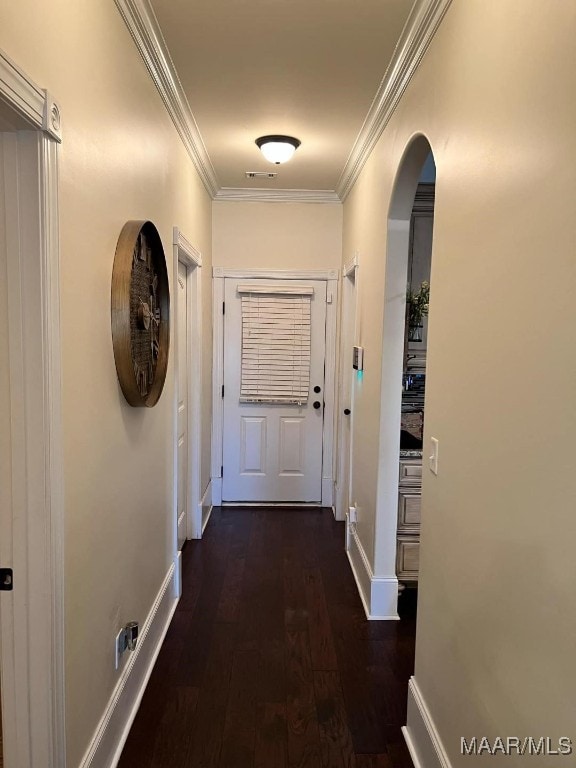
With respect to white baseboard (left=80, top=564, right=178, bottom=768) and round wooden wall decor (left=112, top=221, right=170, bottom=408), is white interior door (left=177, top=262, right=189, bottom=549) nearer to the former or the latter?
white baseboard (left=80, top=564, right=178, bottom=768)

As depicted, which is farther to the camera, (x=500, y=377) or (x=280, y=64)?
(x=280, y=64)

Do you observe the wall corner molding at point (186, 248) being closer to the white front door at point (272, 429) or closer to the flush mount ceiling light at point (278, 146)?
the flush mount ceiling light at point (278, 146)

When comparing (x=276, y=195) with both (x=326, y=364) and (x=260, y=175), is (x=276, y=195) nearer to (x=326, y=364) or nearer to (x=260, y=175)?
(x=260, y=175)

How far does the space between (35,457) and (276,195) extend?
11.6 feet

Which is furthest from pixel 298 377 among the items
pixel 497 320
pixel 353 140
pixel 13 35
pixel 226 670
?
pixel 13 35

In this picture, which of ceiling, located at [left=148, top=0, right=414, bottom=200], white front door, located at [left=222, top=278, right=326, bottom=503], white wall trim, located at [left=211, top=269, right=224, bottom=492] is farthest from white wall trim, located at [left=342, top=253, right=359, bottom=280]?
white wall trim, located at [left=211, top=269, right=224, bottom=492]

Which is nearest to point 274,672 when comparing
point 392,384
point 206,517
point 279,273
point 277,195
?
point 392,384

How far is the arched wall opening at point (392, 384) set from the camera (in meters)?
A: 2.63

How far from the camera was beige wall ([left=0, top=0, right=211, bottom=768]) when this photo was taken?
1.37m

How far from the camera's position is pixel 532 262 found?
1.13m

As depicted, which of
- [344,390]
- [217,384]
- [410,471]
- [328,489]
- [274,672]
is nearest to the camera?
[274,672]

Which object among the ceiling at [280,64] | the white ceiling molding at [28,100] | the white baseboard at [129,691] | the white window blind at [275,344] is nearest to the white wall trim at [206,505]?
the white window blind at [275,344]

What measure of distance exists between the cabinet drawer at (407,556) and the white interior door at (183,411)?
1500 mm

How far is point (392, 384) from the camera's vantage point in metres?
2.73
